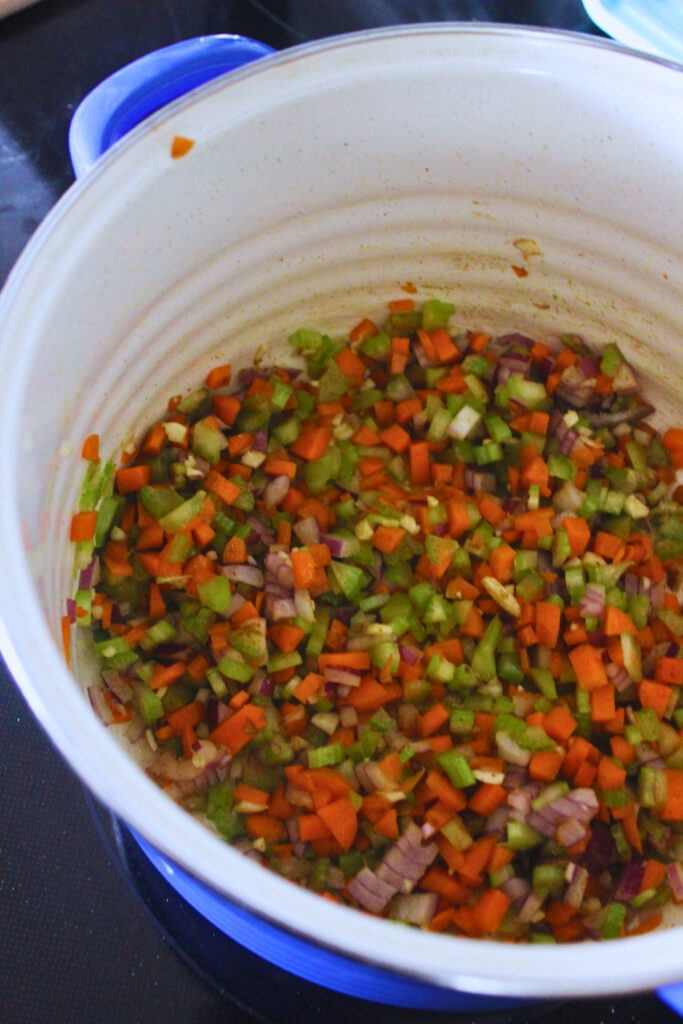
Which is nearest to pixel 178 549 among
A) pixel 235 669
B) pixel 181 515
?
pixel 181 515

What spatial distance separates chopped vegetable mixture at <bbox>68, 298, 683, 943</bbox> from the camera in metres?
0.86

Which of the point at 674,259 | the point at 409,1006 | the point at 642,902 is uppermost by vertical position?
the point at 674,259

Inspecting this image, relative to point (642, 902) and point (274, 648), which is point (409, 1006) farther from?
point (274, 648)

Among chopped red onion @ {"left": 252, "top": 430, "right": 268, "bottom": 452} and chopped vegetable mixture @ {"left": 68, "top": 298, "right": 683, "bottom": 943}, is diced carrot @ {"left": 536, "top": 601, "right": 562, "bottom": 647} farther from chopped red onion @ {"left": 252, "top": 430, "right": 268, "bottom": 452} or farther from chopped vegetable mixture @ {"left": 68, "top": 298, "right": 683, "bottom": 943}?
chopped red onion @ {"left": 252, "top": 430, "right": 268, "bottom": 452}

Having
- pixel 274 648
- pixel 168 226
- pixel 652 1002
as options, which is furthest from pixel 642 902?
pixel 168 226

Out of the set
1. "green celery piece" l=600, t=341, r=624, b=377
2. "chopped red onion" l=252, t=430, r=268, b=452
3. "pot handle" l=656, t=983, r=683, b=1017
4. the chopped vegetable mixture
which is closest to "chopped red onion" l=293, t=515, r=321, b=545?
the chopped vegetable mixture

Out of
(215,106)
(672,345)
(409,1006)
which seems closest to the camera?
(215,106)

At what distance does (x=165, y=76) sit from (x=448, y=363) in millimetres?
457

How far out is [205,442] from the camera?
984 millimetres

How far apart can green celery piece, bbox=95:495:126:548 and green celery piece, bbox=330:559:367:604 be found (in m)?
0.24

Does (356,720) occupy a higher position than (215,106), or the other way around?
(215,106)

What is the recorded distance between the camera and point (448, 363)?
3.63 ft

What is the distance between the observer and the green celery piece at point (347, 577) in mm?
964

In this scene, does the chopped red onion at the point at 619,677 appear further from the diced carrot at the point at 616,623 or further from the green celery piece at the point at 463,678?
the green celery piece at the point at 463,678
